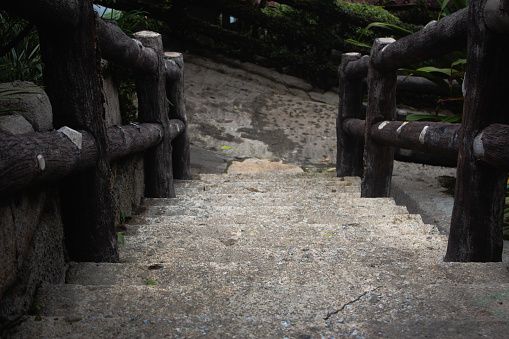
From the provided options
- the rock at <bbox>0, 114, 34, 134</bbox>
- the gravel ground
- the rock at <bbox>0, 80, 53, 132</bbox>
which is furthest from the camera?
the gravel ground

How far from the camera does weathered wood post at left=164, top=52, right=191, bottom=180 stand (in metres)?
3.54

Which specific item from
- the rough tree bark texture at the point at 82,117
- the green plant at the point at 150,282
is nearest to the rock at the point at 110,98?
the rough tree bark texture at the point at 82,117

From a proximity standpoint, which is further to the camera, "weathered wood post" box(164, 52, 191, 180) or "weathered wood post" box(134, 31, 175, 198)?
"weathered wood post" box(164, 52, 191, 180)

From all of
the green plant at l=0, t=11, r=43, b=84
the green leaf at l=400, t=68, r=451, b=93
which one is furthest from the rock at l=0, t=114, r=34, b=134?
the green leaf at l=400, t=68, r=451, b=93

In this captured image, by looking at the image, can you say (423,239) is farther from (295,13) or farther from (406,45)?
(295,13)

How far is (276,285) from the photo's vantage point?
133 centimetres

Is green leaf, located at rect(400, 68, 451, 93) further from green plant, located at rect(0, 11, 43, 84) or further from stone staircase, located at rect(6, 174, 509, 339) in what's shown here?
green plant, located at rect(0, 11, 43, 84)

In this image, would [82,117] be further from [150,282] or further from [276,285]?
A: [276,285]

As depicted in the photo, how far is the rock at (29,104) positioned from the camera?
1.22m

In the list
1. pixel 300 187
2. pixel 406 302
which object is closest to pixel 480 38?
pixel 406 302

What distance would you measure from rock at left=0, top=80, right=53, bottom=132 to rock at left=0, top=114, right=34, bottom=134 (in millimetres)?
33

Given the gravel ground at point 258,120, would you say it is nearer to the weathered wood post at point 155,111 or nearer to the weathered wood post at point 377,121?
the weathered wood post at point 377,121

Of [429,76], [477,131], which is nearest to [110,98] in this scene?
[477,131]

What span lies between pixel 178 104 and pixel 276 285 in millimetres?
2691
